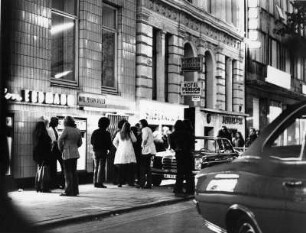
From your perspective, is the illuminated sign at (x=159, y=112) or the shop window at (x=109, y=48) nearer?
the shop window at (x=109, y=48)

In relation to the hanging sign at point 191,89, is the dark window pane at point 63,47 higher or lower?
higher

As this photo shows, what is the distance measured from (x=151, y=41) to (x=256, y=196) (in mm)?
16972

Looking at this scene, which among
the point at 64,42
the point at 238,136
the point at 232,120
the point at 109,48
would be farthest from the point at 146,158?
the point at 232,120

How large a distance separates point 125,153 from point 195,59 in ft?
27.2

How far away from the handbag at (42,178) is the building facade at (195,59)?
7200 millimetres

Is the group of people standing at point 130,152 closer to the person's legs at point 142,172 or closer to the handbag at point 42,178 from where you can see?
the person's legs at point 142,172

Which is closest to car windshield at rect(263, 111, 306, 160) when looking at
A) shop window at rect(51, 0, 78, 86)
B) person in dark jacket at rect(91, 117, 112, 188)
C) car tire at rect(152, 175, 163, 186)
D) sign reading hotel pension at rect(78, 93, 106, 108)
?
person in dark jacket at rect(91, 117, 112, 188)

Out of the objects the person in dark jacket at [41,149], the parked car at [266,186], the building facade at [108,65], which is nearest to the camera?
the parked car at [266,186]

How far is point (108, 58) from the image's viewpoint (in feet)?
62.5

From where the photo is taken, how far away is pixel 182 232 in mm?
8383

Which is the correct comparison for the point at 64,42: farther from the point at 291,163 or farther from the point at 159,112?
the point at 291,163

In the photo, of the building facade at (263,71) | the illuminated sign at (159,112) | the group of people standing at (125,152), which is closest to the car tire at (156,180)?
the group of people standing at (125,152)

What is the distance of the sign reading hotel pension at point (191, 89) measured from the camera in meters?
21.7

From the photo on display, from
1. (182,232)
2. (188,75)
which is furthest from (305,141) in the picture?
(188,75)
